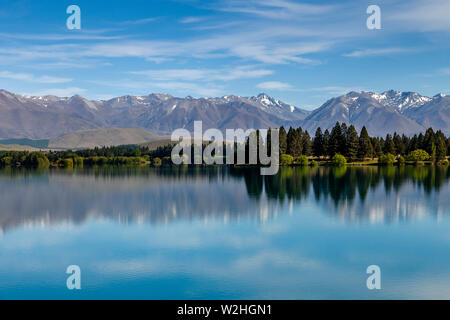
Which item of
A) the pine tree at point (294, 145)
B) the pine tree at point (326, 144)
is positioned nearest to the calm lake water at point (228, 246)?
the pine tree at point (326, 144)

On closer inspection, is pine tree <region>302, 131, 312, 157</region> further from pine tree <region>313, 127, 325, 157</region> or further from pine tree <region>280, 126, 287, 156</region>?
pine tree <region>280, 126, 287, 156</region>

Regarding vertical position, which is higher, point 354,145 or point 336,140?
point 336,140

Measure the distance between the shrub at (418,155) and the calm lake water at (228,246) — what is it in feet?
327

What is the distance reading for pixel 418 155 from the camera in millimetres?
165000

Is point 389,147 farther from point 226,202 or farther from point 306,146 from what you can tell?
point 226,202

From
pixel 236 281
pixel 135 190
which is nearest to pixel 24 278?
pixel 236 281

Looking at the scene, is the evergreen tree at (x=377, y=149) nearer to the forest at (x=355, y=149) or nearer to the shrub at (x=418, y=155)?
the forest at (x=355, y=149)

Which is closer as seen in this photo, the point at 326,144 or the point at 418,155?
the point at 418,155

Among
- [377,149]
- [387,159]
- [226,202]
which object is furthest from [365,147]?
[226,202]

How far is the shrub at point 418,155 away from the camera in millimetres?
165125

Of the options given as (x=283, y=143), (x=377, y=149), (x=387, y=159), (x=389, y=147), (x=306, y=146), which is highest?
(x=283, y=143)

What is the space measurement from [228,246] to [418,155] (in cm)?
14584
